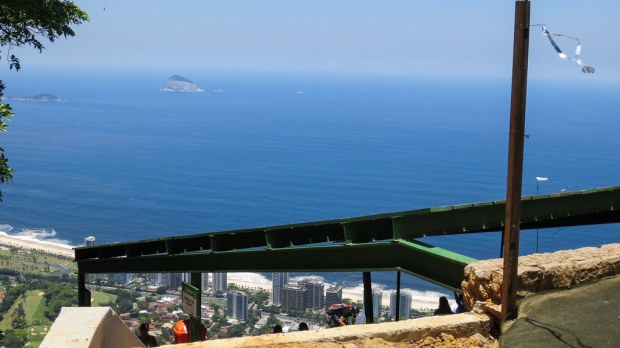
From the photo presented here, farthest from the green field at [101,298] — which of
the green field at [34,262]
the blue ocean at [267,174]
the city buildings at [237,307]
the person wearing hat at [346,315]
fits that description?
the person wearing hat at [346,315]

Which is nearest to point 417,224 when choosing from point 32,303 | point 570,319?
point 570,319

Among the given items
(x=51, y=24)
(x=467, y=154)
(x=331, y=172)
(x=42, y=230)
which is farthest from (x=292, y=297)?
(x=467, y=154)

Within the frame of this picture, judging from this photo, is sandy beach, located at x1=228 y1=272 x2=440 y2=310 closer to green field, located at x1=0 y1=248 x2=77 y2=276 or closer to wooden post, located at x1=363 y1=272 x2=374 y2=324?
green field, located at x1=0 y1=248 x2=77 y2=276

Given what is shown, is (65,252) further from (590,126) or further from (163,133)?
(590,126)

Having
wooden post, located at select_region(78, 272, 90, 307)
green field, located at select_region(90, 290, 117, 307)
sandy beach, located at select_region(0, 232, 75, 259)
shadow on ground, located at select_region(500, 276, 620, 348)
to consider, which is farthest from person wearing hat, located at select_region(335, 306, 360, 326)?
sandy beach, located at select_region(0, 232, 75, 259)

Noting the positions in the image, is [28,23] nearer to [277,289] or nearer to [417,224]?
[417,224]
